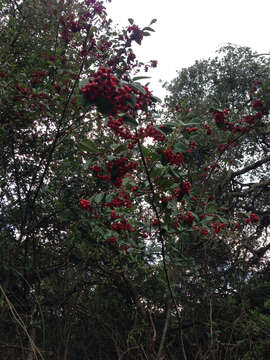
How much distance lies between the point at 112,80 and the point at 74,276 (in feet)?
9.87

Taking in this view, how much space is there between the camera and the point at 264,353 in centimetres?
358

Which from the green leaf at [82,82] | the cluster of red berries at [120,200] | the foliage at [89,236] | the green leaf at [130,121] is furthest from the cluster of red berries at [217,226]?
the green leaf at [82,82]

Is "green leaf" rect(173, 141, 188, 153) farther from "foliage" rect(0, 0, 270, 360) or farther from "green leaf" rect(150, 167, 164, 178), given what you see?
"foliage" rect(0, 0, 270, 360)

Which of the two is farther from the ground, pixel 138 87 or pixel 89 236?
pixel 138 87

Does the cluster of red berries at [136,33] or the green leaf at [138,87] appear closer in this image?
the green leaf at [138,87]

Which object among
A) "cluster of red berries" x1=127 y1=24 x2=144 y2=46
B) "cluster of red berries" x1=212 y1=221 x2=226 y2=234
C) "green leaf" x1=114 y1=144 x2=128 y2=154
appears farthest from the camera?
"cluster of red berries" x1=212 y1=221 x2=226 y2=234

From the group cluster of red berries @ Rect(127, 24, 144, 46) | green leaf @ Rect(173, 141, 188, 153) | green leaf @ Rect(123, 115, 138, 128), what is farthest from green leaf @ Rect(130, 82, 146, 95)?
cluster of red berries @ Rect(127, 24, 144, 46)

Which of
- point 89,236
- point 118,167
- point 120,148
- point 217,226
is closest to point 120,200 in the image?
point 118,167

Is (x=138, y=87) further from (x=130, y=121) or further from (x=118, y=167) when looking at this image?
(x=118, y=167)

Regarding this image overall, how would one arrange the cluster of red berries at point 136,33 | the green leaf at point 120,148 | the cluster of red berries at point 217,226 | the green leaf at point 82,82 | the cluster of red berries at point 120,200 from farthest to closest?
the cluster of red berries at point 217,226
the cluster of red berries at point 136,33
the cluster of red berries at point 120,200
the green leaf at point 120,148
the green leaf at point 82,82

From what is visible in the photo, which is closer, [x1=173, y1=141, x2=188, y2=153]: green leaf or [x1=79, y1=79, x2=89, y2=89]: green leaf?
[x1=79, y1=79, x2=89, y2=89]: green leaf

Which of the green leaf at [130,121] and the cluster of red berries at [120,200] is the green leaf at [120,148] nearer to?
the green leaf at [130,121]

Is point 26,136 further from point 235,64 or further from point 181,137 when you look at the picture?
point 235,64

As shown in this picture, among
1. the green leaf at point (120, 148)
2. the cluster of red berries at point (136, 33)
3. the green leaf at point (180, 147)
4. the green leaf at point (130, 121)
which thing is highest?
the cluster of red berries at point (136, 33)
